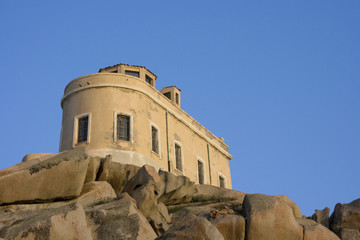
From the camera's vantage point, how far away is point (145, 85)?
33.0 m

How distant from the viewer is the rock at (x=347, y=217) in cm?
1761

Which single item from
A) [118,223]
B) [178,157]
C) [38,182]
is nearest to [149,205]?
[38,182]

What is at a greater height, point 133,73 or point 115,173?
point 133,73

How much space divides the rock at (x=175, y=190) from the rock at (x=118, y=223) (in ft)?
20.3

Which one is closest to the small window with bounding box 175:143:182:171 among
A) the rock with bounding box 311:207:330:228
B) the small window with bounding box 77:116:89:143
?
the small window with bounding box 77:116:89:143

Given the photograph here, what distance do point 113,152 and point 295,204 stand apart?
1140 centimetres

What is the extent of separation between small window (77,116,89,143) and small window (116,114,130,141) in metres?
1.70

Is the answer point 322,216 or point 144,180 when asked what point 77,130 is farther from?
point 322,216

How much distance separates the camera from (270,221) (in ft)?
50.4

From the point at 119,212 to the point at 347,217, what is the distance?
753 centimetres

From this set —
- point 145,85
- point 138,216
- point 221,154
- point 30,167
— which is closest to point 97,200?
point 30,167

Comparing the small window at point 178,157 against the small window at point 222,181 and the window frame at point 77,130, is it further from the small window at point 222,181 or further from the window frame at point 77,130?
the window frame at point 77,130

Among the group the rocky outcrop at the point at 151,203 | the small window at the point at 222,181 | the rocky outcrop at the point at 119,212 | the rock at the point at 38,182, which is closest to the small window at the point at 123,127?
the rocky outcrop at the point at 119,212

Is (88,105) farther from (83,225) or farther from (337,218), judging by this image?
(83,225)
